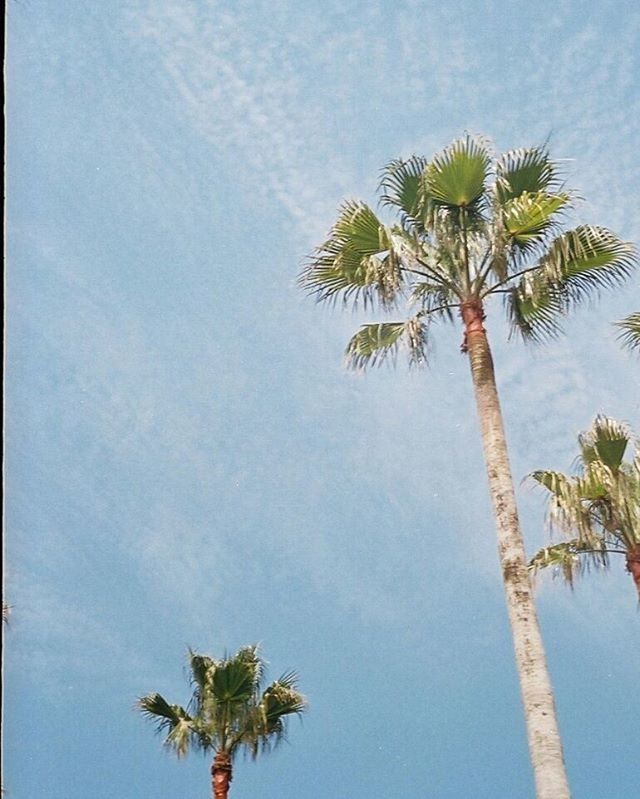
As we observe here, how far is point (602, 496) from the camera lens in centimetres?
1554

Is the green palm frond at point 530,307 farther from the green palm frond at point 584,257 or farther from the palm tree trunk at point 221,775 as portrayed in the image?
the palm tree trunk at point 221,775

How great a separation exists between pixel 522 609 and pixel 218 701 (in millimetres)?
12366

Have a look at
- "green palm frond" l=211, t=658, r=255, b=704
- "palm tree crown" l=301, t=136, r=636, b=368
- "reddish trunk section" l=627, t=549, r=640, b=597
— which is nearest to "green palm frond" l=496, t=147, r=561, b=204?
"palm tree crown" l=301, t=136, r=636, b=368

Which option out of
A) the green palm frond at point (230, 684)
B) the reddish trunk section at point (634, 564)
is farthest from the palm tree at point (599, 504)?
the green palm frond at point (230, 684)

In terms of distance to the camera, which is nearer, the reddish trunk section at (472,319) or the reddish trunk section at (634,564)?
the reddish trunk section at (472,319)

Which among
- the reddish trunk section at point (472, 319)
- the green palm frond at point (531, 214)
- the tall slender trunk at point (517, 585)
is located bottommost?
the tall slender trunk at point (517, 585)

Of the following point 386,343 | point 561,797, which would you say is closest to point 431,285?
point 386,343

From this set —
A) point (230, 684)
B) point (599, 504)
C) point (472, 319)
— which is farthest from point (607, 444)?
point (230, 684)

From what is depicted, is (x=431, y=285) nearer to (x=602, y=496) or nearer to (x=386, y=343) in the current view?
(x=386, y=343)

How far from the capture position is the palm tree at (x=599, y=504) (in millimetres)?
15297

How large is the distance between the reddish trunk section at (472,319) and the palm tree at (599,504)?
3510mm

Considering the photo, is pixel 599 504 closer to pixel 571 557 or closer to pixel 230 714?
pixel 571 557

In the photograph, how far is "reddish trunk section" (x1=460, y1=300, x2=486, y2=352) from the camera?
1258 centimetres

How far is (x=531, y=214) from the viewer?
12500mm
